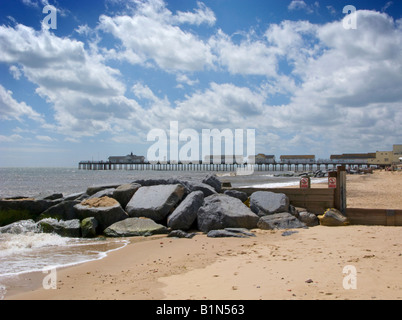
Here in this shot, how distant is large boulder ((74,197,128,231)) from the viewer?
9852mm

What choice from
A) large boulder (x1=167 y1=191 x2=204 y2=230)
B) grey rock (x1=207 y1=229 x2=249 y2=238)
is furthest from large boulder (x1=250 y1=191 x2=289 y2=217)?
grey rock (x1=207 y1=229 x2=249 y2=238)

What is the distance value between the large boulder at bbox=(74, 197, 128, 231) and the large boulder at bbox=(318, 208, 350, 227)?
5.74 meters

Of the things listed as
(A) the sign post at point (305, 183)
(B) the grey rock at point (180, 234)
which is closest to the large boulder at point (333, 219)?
(A) the sign post at point (305, 183)

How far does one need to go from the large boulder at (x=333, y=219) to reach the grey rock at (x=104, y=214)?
18.8ft

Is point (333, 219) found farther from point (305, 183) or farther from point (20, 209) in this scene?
point (20, 209)

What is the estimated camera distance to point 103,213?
32.3 ft

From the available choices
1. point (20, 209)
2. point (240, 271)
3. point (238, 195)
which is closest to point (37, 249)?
point (20, 209)

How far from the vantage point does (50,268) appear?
6152 millimetres

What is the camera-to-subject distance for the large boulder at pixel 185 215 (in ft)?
31.1
